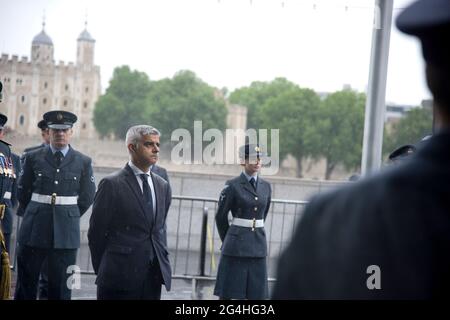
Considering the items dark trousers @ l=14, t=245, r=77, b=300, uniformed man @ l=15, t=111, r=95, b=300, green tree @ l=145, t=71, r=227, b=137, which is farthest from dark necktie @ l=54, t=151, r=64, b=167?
green tree @ l=145, t=71, r=227, b=137

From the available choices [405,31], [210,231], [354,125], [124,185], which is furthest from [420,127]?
[405,31]

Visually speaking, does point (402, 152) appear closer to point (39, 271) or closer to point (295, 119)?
point (39, 271)

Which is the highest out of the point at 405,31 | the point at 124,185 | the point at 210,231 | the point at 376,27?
the point at 376,27

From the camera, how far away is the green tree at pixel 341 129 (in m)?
73.1

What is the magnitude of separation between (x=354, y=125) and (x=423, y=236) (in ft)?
249

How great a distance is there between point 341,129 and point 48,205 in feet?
231

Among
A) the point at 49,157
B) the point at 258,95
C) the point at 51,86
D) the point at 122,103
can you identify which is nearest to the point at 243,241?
the point at 49,157

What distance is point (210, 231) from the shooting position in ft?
46.6

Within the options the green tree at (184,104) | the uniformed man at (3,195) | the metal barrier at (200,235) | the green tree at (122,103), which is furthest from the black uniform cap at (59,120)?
the green tree at (122,103)

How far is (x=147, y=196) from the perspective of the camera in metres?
5.72

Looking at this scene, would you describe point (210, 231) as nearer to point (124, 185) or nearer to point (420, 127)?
point (124, 185)

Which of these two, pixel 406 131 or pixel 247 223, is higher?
pixel 406 131
